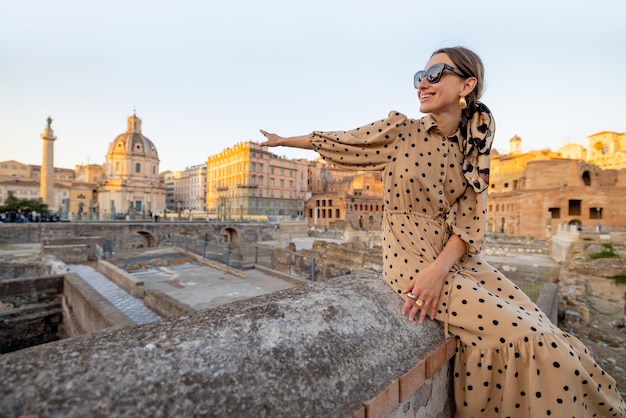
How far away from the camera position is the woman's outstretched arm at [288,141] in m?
2.09

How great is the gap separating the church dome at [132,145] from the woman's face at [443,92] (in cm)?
5941

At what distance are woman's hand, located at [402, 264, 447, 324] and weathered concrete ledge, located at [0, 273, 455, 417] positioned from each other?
70mm

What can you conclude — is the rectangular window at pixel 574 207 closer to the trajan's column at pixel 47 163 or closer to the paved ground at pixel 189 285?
the paved ground at pixel 189 285

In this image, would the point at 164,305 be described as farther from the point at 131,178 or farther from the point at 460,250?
the point at 131,178

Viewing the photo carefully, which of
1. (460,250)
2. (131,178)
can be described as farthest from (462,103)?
(131,178)

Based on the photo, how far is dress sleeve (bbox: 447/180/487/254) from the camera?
185cm

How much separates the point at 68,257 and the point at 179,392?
49.3 ft

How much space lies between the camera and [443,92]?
5.98 feet

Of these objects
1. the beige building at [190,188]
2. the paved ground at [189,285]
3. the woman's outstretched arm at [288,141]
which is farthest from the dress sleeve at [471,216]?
the beige building at [190,188]

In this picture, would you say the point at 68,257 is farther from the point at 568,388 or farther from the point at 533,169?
the point at 533,169

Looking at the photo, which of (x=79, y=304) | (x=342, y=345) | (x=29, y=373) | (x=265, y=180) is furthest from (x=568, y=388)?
(x=265, y=180)

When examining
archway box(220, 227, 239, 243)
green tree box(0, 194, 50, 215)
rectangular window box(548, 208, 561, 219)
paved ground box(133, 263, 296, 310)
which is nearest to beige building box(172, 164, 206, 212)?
archway box(220, 227, 239, 243)

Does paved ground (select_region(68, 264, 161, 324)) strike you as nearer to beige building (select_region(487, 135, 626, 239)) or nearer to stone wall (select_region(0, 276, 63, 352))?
stone wall (select_region(0, 276, 63, 352))

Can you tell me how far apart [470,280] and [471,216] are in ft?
1.35
